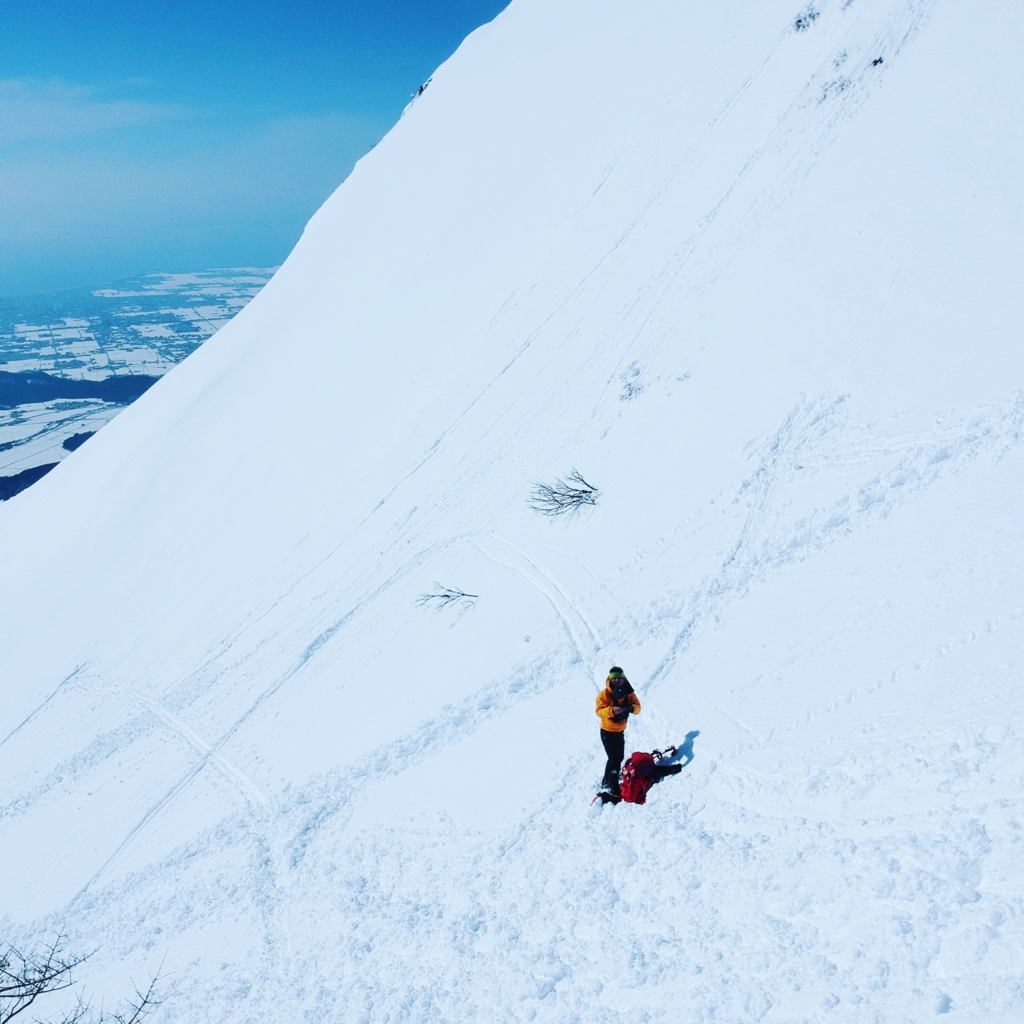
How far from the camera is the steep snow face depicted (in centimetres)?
658

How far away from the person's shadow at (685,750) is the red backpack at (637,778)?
341 millimetres

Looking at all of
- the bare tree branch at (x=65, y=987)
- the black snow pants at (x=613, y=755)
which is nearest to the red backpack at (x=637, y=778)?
the black snow pants at (x=613, y=755)

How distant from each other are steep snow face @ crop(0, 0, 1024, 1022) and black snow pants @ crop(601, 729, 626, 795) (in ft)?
1.26

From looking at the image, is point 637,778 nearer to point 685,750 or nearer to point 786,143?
point 685,750

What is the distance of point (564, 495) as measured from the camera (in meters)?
15.4

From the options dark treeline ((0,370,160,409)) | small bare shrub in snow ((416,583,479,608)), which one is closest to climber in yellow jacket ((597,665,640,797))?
small bare shrub in snow ((416,583,479,608))

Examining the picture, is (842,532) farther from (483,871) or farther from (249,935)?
(249,935)

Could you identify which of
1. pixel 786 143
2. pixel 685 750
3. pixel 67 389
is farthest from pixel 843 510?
pixel 67 389

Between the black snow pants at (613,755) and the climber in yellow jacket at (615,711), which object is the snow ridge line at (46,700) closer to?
the black snow pants at (613,755)

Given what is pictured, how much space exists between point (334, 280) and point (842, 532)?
3283cm

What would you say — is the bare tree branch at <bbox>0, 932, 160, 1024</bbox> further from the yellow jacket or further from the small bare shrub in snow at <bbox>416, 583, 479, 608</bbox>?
the small bare shrub in snow at <bbox>416, 583, 479, 608</bbox>

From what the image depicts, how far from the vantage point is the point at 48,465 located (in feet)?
275

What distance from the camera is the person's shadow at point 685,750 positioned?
8.41 metres

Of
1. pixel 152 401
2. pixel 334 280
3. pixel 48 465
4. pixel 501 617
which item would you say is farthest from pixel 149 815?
pixel 48 465
